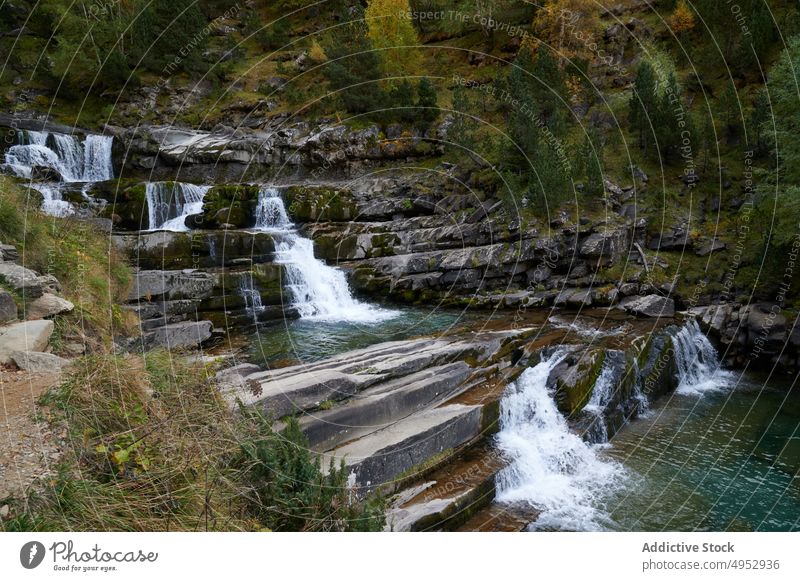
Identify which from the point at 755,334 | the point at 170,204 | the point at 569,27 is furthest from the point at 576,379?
the point at 569,27

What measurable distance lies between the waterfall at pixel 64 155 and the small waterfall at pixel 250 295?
46.7 feet

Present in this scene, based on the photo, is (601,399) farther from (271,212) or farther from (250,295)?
(271,212)

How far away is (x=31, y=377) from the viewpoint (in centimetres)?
605

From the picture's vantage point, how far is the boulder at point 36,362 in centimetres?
627

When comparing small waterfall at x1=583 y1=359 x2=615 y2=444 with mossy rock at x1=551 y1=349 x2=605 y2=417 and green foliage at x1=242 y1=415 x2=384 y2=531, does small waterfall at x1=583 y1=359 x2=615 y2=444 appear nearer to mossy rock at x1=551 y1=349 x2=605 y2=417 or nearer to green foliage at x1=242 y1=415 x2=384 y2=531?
mossy rock at x1=551 y1=349 x2=605 y2=417

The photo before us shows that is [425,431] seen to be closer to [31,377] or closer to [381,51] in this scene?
[31,377]

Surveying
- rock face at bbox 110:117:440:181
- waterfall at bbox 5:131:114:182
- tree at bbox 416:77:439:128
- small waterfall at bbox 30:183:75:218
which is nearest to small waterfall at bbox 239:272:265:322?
small waterfall at bbox 30:183:75:218

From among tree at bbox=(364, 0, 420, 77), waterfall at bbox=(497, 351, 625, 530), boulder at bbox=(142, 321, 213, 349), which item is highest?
tree at bbox=(364, 0, 420, 77)

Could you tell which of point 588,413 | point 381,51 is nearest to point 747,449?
point 588,413

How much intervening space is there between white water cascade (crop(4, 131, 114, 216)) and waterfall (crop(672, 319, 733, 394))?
26.8 m

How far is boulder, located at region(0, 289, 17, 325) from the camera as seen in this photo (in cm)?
730

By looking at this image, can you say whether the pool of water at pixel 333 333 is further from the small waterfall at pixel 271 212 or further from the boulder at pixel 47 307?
the small waterfall at pixel 271 212

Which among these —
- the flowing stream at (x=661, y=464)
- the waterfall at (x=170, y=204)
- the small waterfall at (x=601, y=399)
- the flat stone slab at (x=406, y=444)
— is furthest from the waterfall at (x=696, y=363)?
the waterfall at (x=170, y=204)

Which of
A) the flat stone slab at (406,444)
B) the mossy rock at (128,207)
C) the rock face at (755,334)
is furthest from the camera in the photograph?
the mossy rock at (128,207)
